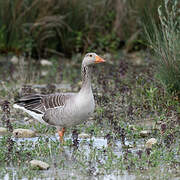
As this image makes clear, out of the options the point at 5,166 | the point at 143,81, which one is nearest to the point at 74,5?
the point at 143,81

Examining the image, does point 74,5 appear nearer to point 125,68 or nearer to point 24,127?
point 125,68

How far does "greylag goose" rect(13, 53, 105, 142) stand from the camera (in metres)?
7.07

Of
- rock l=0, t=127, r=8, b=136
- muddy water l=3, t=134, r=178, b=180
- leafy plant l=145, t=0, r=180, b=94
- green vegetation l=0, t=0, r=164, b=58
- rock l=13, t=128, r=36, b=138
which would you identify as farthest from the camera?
green vegetation l=0, t=0, r=164, b=58

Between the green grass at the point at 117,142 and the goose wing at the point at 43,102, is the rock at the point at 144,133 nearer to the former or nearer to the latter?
the green grass at the point at 117,142

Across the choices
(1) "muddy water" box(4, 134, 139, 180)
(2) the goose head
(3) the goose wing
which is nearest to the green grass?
(1) "muddy water" box(4, 134, 139, 180)

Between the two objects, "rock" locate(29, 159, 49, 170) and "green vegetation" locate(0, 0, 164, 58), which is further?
"green vegetation" locate(0, 0, 164, 58)

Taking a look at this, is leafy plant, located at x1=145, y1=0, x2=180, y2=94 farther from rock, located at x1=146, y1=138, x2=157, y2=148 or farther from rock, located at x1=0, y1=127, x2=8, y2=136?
rock, located at x1=0, y1=127, x2=8, y2=136

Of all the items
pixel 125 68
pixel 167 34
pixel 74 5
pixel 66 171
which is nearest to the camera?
pixel 66 171

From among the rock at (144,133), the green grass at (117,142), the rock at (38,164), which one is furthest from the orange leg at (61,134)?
the rock at (38,164)

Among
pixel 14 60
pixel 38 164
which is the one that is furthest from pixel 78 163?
pixel 14 60

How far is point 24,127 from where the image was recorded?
821 cm

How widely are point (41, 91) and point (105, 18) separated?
5.44m

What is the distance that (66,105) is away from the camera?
7219mm

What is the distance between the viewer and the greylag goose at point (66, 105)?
23.2 ft
